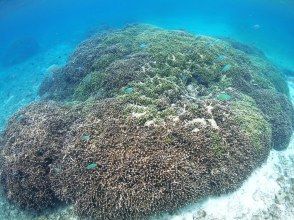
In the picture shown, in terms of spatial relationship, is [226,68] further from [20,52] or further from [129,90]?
[20,52]

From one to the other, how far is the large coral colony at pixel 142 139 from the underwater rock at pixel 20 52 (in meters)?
31.4

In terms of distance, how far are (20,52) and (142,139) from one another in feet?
131

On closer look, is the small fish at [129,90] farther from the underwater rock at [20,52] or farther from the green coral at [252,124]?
the underwater rock at [20,52]

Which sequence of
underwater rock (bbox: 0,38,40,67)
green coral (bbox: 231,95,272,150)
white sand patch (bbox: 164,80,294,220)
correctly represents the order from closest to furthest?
white sand patch (bbox: 164,80,294,220), green coral (bbox: 231,95,272,150), underwater rock (bbox: 0,38,40,67)

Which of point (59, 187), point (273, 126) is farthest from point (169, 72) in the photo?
point (59, 187)

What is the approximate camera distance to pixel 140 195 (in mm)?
7746

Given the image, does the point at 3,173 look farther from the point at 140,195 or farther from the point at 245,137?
the point at 245,137

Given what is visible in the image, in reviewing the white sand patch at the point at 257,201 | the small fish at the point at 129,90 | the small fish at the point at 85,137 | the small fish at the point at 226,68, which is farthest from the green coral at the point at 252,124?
the small fish at the point at 85,137

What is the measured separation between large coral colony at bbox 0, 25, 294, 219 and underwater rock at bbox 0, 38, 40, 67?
31.4m

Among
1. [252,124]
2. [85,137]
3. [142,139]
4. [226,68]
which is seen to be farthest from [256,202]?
[226,68]

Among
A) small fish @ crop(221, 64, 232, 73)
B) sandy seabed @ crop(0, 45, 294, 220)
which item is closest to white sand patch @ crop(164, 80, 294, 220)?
sandy seabed @ crop(0, 45, 294, 220)

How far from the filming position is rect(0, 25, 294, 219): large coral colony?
26.2ft

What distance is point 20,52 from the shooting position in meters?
42.2

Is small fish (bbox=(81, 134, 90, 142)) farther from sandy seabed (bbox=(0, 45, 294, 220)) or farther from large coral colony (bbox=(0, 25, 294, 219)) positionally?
sandy seabed (bbox=(0, 45, 294, 220))
